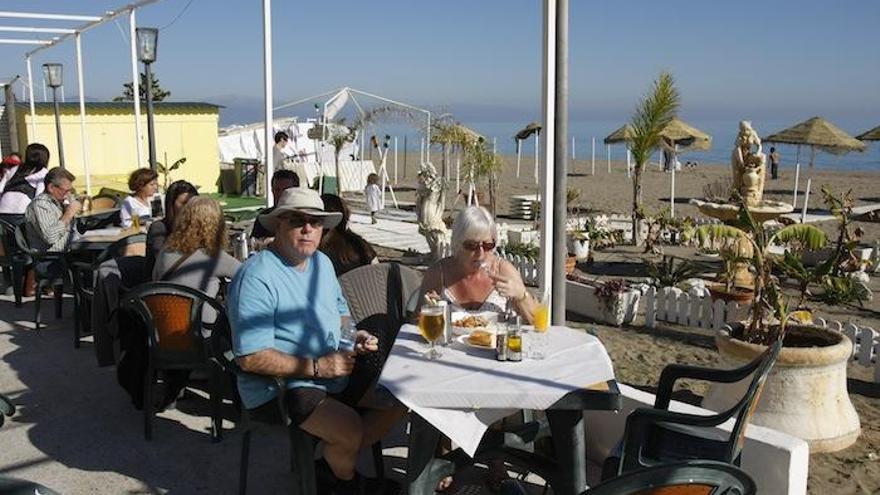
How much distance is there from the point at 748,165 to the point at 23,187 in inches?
332

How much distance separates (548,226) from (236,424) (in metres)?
2.05

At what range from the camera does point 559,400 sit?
8.31 ft

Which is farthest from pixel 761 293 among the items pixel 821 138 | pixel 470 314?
pixel 821 138

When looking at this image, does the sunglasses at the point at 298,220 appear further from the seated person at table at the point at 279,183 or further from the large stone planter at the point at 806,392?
the seated person at table at the point at 279,183

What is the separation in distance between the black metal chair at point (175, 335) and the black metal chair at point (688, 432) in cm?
219

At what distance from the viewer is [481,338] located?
9.70 ft

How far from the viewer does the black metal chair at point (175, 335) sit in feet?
13.0

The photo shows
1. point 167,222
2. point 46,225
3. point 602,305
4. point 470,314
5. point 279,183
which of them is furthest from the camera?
point 602,305

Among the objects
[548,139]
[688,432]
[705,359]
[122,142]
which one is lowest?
[705,359]

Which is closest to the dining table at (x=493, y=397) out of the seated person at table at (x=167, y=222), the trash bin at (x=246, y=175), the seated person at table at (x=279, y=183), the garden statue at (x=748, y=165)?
the seated person at table at (x=167, y=222)

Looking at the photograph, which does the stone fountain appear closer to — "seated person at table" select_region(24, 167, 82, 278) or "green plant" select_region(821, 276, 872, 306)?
"green plant" select_region(821, 276, 872, 306)

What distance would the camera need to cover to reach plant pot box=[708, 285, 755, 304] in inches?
270

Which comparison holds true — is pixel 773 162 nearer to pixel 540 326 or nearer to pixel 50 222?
pixel 50 222

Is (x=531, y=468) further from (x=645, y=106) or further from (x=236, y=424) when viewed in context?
(x=645, y=106)
